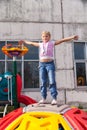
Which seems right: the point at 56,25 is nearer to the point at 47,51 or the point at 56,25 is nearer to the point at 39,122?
the point at 47,51

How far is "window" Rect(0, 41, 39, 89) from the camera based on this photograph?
1061cm

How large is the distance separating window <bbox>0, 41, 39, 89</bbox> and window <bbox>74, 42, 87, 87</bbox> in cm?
142

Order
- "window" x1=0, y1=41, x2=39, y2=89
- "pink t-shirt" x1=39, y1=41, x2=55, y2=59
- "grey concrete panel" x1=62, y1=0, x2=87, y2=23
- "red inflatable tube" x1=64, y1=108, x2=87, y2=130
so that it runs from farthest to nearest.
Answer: "grey concrete panel" x1=62, y1=0, x2=87, y2=23 → "window" x1=0, y1=41, x2=39, y2=89 → "pink t-shirt" x1=39, y1=41, x2=55, y2=59 → "red inflatable tube" x1=64, y1=108, x2=87, y2=130

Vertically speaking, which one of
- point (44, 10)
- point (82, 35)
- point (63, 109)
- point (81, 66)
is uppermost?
point (44, 10)

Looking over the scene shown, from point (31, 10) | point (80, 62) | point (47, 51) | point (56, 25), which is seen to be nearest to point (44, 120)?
point (47, 51)

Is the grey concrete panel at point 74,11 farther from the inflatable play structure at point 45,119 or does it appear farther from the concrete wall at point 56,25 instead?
the inflatable play structure at point 45,119

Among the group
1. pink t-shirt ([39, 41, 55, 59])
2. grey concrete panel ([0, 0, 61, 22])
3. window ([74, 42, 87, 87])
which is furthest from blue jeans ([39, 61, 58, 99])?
grey concrete panel ([0, 0, 61, 22])

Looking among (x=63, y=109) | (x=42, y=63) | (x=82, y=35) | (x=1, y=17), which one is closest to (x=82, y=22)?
(x=82, y=35)

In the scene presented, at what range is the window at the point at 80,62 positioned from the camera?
11000mm

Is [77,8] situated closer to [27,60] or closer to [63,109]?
[27,60]

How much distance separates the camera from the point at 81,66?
1110 centimetres

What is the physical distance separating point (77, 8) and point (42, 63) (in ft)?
18.3

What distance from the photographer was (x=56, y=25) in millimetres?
11094

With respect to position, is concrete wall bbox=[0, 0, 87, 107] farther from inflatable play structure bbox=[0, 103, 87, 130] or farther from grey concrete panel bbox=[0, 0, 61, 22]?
inflatable play structure bbox=[0, 103, 87, 130]
